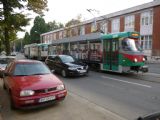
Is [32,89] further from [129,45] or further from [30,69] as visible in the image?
[129,45]

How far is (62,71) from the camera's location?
1388 centimetres

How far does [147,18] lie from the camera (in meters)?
32.1

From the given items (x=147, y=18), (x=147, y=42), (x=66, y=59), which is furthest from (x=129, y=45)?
(x=147, y=18)

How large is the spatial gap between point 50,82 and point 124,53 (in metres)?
8.14

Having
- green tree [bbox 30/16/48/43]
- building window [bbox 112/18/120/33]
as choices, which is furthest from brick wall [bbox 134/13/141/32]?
green tree [bbox 30/16/48/43]

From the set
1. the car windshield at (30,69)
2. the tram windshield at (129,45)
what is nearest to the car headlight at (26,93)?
the car windshield at (30,69)

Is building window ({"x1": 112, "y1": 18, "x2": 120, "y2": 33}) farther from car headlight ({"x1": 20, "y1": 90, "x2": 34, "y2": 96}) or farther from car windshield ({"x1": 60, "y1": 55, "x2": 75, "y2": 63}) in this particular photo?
car headlight ({"x1": 20, "y1": 90, "x2": 34, "y2": 96})

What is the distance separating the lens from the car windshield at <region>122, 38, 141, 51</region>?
44.6 ft

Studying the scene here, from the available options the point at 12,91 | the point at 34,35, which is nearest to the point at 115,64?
the point at 12,91

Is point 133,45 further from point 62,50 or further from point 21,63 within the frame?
point 62,50

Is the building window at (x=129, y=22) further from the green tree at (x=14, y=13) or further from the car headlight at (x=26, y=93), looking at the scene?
the car headlight at (x=26, y=93)

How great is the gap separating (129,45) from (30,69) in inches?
321

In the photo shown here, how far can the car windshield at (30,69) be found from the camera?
7.46 m

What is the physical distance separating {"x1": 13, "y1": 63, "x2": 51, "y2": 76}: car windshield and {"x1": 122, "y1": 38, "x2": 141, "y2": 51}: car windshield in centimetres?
738
